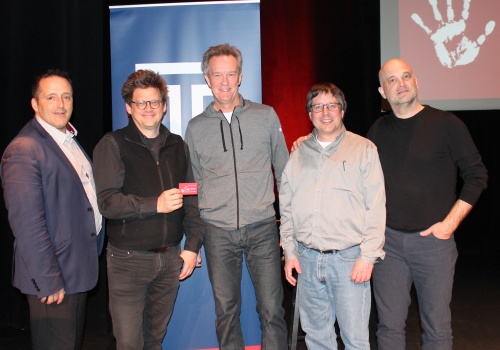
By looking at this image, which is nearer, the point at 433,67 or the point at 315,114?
the point at 315,114

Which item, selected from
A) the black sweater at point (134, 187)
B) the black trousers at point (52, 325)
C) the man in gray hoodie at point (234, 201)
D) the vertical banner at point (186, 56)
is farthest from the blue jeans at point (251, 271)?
the black trousers at point (52, 325)

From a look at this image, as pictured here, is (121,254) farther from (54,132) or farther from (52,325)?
(54,132)

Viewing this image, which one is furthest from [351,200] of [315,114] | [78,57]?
[78,57]

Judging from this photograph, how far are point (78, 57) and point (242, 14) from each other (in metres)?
1.59

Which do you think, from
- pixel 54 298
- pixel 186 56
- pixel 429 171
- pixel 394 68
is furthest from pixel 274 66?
pixel 54 298

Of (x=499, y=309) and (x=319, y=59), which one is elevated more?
(x=319, y=59)

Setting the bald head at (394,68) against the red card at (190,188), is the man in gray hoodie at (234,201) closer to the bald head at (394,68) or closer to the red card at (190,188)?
the red card at (190,188)

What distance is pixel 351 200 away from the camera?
232 cm

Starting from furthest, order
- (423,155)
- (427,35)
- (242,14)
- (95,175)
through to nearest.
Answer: (427,35), (242,14), (423,155), (95,175)

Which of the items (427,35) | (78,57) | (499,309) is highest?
(427,35)

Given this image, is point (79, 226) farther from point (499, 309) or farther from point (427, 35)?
point (427, 35)

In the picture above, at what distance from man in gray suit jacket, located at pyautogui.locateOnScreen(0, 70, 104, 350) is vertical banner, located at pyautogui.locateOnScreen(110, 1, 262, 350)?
894 millimetres

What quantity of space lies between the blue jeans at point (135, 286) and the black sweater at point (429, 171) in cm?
127

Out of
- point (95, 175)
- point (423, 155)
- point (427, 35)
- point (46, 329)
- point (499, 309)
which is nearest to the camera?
point (46, 329)
